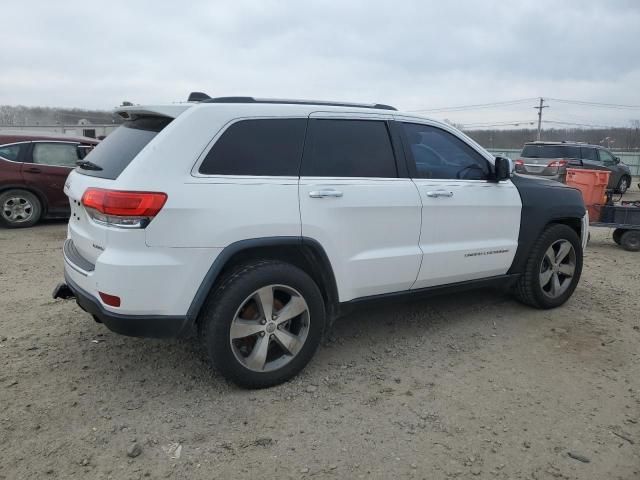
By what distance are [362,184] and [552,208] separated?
215 cm

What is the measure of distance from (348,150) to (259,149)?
68cm

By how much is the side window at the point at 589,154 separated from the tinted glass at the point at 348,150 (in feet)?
48.1

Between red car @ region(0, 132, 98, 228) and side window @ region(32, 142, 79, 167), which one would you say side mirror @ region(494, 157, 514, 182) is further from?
side window @ region(32, 142, 79, 167)

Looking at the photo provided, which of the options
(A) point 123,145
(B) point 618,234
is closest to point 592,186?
(B) point 618,234

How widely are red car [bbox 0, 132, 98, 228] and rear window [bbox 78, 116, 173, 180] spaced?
5727 millimetres

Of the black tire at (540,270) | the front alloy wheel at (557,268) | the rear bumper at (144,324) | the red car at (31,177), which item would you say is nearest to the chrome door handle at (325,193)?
the rear bumper at (144,324)

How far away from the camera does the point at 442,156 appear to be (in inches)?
161

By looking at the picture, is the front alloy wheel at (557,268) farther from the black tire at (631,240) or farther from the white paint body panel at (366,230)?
the black tire at (631,240)

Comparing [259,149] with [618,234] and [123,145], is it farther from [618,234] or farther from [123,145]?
[618,234]

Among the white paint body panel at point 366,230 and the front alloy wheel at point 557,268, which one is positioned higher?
the white paint body panel at point 366,230

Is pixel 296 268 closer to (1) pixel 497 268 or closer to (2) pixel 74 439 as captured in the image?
(2) pixel 74 439

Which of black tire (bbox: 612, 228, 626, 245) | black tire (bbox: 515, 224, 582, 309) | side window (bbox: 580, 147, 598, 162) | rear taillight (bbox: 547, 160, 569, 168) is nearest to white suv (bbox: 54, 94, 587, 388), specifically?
black tire (bbox: 515, 224, 582, 309)

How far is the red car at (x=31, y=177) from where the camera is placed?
8.55 metres

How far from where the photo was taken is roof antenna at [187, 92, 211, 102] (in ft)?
11.2
